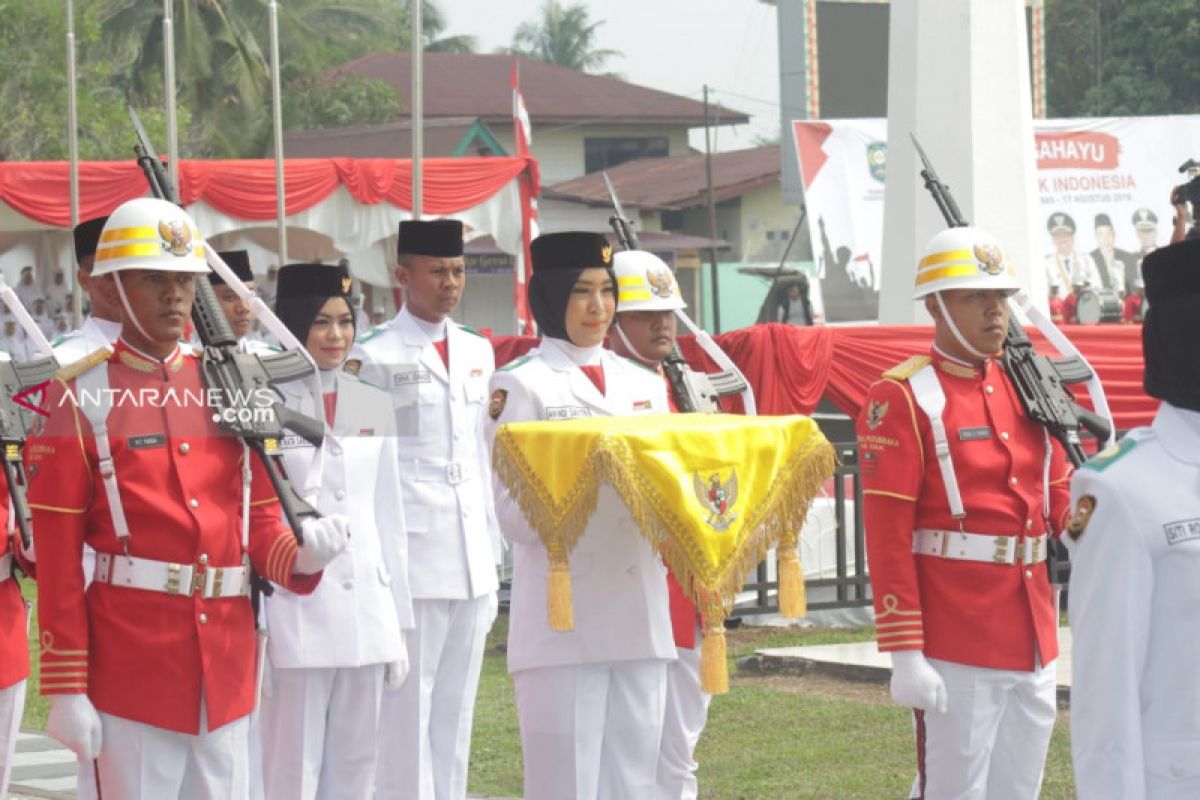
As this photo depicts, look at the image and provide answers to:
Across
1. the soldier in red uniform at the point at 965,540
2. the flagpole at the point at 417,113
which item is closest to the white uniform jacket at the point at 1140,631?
the soldier in red uniform at the point at 965,540

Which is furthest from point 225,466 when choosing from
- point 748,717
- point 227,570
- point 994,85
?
point 994,85

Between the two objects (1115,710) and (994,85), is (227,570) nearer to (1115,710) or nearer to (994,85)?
(1115,710)

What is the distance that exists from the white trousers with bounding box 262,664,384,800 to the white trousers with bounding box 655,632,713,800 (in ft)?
4.36

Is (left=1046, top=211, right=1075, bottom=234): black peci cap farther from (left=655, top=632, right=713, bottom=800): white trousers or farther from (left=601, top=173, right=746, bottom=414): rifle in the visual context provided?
(left=655, top=632, right=713, bottom=800): white trousers

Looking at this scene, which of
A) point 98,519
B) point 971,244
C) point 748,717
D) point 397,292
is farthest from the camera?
point 397,292

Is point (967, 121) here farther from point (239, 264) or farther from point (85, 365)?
point (85, 365)

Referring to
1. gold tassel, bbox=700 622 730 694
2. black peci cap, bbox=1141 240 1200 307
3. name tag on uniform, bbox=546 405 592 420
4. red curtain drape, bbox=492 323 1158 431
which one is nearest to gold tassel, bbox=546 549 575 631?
gold tassel, bbox=700 622 730 694

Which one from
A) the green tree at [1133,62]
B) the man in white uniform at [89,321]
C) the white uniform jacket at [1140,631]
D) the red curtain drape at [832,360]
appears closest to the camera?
the white uniform jacket at [1140,631]

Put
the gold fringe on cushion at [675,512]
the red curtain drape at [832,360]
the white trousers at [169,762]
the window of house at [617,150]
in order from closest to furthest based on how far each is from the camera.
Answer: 1. the white trousers at [169,762]
2. the gold fringe on cushion at [675,512]
3. the red curtain drape at [832,360]
4. the window of house at [617,150]

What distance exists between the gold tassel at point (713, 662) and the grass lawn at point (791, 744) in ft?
7.63

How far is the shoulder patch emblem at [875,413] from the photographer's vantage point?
6191 mm

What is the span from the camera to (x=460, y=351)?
25.6ft

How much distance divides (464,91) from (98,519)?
5203 cm

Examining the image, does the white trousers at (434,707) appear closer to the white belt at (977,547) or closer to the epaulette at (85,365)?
the white belt at (977,547)
